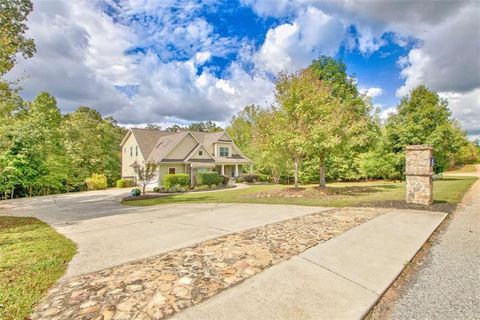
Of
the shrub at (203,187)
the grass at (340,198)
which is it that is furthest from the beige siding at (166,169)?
the grass at (340,198)

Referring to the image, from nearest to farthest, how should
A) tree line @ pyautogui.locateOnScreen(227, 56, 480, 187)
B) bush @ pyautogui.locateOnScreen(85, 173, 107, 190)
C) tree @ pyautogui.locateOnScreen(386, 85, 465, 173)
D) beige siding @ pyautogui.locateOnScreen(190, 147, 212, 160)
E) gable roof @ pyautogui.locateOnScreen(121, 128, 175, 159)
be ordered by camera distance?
1. tree line @ pyautogui.locateOnScreen(227, 56, 480, 187)
2. tree @ pyautogui.locateOnScreen(386, 85, 465, 173)
3. bush @ pyautogui.locateOnScreen(85, 173, 107, 190)
4. beige siding @ pyautogui.locateOnScreen(190, 147, 212, 160)
5. gable roof @ pyautogui.locateOnScreen(121, 128, 175, 159)

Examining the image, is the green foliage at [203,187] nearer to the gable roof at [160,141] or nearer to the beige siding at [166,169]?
the beige siding at [166,169]

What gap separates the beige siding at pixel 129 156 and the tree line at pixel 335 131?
13.3 metres

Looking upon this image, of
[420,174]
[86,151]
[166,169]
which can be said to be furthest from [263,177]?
[420,174]

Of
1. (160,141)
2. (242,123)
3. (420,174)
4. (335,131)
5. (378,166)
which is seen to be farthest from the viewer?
(242,123)

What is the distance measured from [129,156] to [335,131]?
82.2 ft

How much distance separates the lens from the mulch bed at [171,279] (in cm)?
288

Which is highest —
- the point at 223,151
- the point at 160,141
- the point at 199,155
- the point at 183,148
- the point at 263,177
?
the point at 160,141

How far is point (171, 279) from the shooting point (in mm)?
3566

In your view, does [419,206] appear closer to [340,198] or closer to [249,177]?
[340,198]

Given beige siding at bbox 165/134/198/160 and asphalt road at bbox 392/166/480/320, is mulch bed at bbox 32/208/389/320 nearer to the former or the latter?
asphalt road at bbox 392/166/480/320

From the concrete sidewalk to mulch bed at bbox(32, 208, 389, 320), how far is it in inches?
9.5

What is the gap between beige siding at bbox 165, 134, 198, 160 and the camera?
26.2 meters

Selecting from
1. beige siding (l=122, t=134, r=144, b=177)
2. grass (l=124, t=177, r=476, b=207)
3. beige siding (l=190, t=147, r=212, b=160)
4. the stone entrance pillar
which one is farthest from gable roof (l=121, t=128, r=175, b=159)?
the stone entrance pillar
